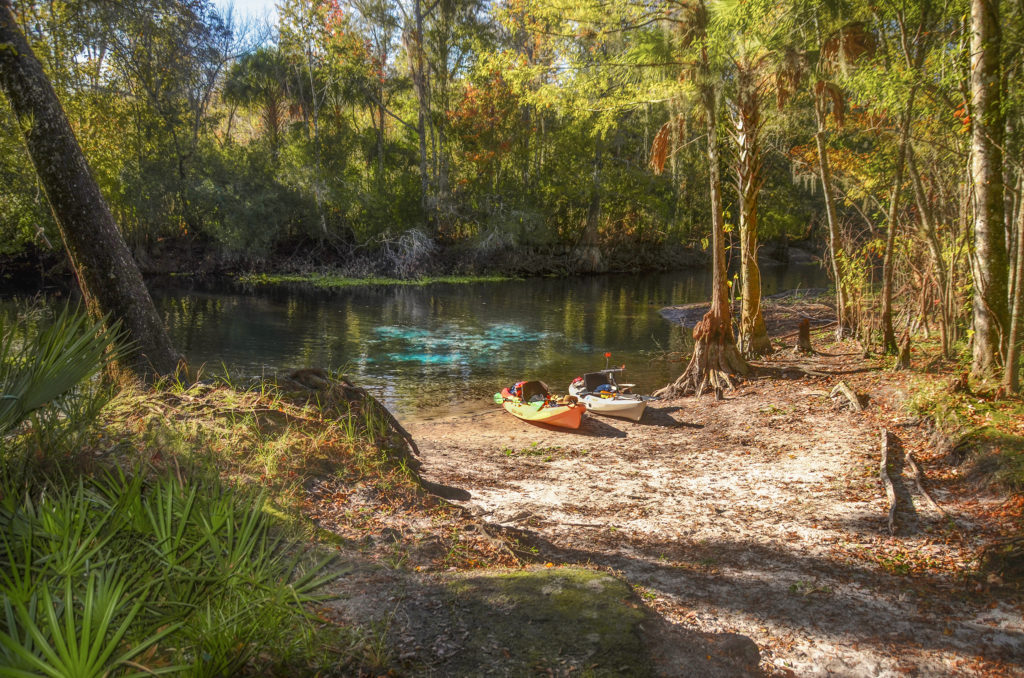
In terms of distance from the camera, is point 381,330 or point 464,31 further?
point 464,31

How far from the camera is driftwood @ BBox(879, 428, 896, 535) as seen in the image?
6.31 m

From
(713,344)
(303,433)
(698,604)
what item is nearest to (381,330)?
(713,344)

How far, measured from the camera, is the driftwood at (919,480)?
6.59 m

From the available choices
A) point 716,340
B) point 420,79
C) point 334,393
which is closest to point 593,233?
point 420,79

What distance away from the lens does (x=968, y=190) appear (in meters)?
10.1

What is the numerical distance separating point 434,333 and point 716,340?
11.5 meters

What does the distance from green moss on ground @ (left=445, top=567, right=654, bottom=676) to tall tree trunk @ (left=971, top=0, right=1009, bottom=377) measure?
739 centimetres

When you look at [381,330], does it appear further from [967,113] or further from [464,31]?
[464,31]

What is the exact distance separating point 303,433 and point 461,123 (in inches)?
1472

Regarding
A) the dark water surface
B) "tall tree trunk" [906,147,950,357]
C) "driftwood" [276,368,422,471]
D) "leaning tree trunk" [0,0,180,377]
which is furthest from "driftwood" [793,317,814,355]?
"leaning tree trunk" [0,0,180,377]

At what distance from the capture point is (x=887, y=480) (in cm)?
723

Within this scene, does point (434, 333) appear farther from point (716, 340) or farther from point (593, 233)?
point (593, 233)

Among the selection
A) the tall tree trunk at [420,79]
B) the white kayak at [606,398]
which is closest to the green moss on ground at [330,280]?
the tall tree trunk at [420,79]

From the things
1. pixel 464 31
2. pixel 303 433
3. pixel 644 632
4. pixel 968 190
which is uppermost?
pixel 464 31
